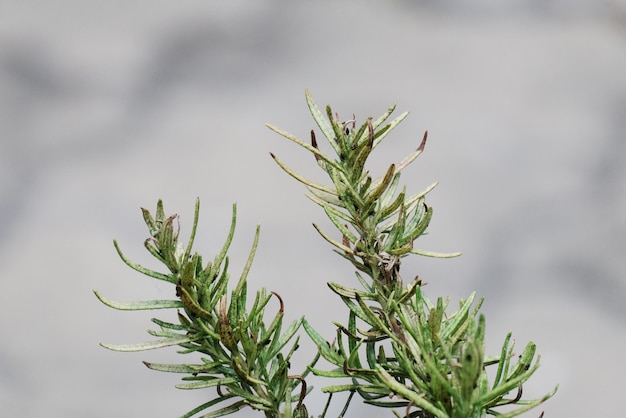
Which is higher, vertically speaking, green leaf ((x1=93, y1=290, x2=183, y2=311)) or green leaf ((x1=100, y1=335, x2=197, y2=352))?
green leaf ((x1=93, y1=290, x2=183, y2=311))

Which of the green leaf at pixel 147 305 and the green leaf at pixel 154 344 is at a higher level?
the green leaf at pixel 147 305
